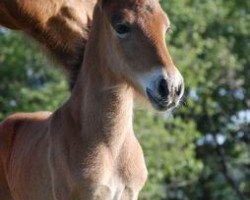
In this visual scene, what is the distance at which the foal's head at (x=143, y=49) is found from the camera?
222 inches

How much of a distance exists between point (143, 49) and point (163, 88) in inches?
14.7

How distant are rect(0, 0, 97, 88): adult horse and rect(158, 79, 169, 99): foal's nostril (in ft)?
5.89

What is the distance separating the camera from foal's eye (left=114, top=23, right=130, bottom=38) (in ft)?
19.7

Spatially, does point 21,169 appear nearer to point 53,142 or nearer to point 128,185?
point 53,142

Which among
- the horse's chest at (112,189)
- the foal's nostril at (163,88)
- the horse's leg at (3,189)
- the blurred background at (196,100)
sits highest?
the foal's nostril at (163,88)

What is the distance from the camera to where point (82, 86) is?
21.5 ft

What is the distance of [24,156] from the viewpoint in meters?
7.19

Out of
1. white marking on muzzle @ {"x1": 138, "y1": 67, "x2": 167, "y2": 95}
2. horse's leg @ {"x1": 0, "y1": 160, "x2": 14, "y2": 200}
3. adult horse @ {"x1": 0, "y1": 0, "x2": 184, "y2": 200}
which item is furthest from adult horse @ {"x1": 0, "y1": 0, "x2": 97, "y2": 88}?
white marking on muzzle @ {"x1": 138, "y1": 67, "x2": 167, "y2": 95}

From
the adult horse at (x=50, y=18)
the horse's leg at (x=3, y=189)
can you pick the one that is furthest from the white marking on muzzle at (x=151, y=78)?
the horse's leg at (x=3, y=189)

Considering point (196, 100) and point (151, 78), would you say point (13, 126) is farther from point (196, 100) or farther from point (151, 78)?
point (196, 100)

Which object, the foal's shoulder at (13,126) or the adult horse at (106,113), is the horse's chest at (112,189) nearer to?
the adult horse at (106,113)

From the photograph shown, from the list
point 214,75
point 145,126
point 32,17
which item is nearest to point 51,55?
point 32,17

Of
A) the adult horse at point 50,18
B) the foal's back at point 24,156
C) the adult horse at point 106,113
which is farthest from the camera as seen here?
the adult horse at point 50,18

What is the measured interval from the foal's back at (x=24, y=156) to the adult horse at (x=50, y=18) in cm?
60
